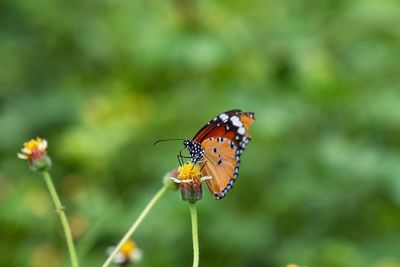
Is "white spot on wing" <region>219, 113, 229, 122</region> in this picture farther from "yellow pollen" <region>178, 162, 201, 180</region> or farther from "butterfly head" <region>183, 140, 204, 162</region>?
"yellow pollen" <region>178, 162, 201, 180</region>

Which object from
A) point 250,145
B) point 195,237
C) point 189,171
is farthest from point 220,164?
point 250,145

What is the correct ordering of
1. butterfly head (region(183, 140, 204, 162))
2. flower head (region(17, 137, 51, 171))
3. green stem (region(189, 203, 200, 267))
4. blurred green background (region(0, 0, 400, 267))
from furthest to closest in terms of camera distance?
blurred green background (region(0, 0, 400, 267)) → butterfly head (region(183, 140, 204, 162)) → flower head (region(17, 137, 51, 171)) → green stem (region(189, 203, 200, 267))

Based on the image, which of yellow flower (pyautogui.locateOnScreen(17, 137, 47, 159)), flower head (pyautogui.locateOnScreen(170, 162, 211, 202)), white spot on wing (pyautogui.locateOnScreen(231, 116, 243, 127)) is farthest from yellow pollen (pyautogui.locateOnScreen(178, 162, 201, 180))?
yellow flower (pyautogui.locateOnScreen(17, 137, 47, 159))

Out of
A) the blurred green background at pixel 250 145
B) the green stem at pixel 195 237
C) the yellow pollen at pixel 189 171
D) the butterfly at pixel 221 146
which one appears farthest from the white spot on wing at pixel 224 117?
the blurred green background at pixel 250 145

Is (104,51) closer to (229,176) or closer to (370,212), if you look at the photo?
(370,212)

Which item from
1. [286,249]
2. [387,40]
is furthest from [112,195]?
[387,40]

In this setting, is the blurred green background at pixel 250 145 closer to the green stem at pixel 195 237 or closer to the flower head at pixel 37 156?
the flower head at pixel 37 156
